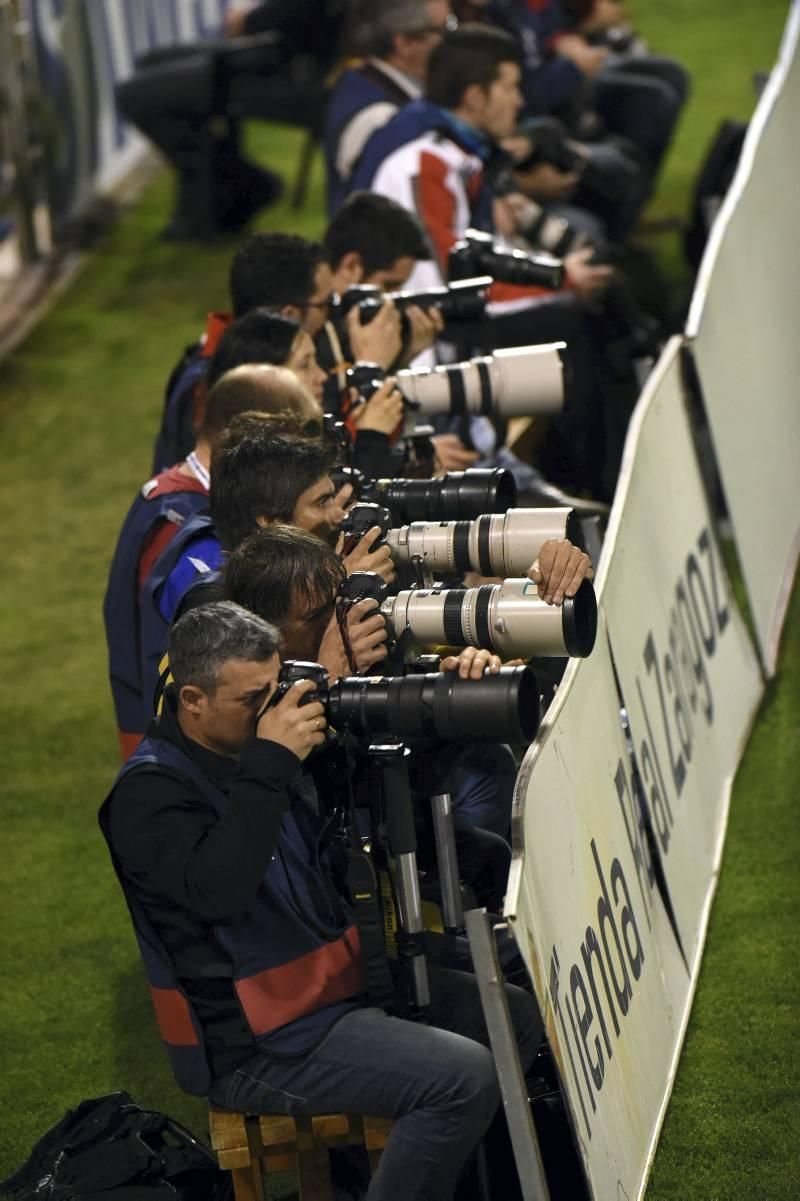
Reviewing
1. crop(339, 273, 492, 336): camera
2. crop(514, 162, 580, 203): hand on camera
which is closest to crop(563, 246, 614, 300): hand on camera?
crop(514, 162, 580, 203): hand on camera

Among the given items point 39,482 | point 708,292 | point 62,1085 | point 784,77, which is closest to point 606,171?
point 784,77

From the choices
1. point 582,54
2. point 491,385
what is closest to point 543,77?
point 582,54

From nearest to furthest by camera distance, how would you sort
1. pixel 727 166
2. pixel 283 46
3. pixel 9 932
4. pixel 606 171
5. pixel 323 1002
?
pixel 323 1002 → pixel 9 932 → pixel 727 166 → pixel 606 171 → pixel 283 46

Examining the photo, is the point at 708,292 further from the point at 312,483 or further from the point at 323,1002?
the point at 323,1002

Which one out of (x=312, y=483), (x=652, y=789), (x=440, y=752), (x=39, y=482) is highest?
(x=312, y=483)

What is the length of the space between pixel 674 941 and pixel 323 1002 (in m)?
1.12

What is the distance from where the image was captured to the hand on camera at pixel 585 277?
21.5ft

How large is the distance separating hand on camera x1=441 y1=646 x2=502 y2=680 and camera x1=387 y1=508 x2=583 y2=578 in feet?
2.00

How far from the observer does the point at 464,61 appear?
654 centimetres

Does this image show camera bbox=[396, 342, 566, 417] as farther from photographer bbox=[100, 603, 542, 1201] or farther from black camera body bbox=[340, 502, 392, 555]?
photographer bbox=[100, 603, 542, 1201]

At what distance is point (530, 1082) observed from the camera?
340cm

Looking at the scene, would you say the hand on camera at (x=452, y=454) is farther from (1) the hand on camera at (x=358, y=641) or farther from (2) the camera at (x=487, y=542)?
(1) the hand on camera at (x=358, y=641)

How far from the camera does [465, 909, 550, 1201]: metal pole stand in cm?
280

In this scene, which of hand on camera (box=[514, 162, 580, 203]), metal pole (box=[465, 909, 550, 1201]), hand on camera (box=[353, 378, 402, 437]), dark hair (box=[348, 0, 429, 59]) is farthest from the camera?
hand on camera (box=[514, 162, 580, 203])
